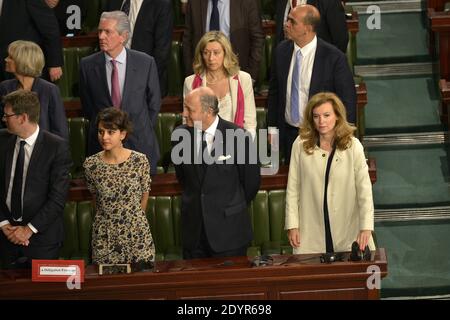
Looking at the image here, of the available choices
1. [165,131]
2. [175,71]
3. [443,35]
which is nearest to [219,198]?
[165,131]

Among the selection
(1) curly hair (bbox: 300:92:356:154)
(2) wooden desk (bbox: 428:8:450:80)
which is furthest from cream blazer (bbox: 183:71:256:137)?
(2) wooden desk (bbox: 428:8:450:80)

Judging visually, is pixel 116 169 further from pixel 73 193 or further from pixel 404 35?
pixel 404 35

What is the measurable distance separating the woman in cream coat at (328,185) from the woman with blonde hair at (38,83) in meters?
0.99

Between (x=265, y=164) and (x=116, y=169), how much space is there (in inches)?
31.6

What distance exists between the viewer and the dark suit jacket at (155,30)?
16.8 feet

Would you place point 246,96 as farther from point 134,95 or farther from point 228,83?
point 134,95

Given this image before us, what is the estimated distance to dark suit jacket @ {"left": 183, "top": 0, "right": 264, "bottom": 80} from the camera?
5152 mm

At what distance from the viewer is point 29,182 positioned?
4176 millimetres

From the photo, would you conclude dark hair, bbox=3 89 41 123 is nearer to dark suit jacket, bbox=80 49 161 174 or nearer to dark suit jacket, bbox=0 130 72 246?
dark suit jacket, bbox=0 130 72 246

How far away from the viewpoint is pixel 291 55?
4781 mm

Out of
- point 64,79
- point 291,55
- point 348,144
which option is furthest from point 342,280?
point 64,79

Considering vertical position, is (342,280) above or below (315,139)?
below

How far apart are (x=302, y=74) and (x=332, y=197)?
808 mm
